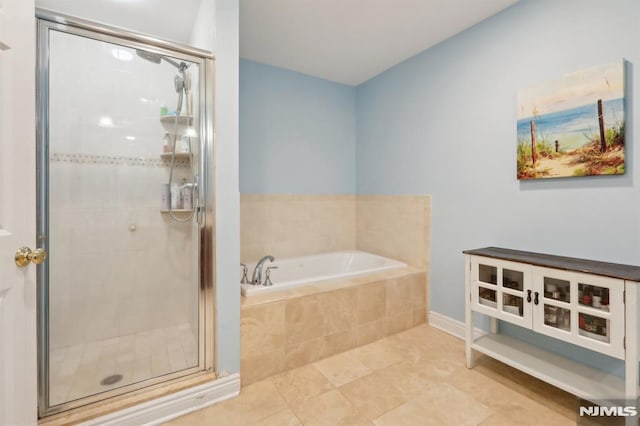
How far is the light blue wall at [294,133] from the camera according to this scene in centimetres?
283

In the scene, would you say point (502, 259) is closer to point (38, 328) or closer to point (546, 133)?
point (546, 133)

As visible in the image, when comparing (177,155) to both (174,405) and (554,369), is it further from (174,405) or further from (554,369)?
(554,369)

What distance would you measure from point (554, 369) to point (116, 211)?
9.80ft

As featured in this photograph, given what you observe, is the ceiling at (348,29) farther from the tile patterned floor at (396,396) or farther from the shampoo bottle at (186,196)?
the tile patterned floor at (396,396)

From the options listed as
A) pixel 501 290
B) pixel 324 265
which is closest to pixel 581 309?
pixel 501 290

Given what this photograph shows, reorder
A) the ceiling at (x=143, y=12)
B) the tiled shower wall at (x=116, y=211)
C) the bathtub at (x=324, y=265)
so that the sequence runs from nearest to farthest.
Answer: the tiled shower wall at (x=116, y=211), the ceiling at (x=143, y=12), the bathtub at (x=324, y=265)

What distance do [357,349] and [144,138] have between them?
225 cm

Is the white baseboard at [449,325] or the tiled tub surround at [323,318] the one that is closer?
the tiled tub surround at [323,318]

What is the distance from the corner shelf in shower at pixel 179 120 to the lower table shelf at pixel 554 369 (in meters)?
2.39

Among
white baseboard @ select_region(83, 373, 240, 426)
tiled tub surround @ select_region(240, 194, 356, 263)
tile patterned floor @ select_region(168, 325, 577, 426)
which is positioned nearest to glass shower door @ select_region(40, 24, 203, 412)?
white baseboard @ select_region(83, 373, 240, 426)

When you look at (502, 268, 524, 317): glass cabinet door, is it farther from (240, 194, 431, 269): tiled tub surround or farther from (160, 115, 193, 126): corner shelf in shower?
(160, 115, 193, 126): corner shelf in shower

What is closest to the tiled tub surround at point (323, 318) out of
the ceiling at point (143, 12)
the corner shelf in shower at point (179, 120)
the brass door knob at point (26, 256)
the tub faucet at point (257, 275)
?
the tub faucet at point (257, 275)

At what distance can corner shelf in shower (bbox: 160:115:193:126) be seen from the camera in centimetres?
188

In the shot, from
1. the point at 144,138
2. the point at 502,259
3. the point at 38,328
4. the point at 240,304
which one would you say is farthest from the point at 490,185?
the point at 38,328
